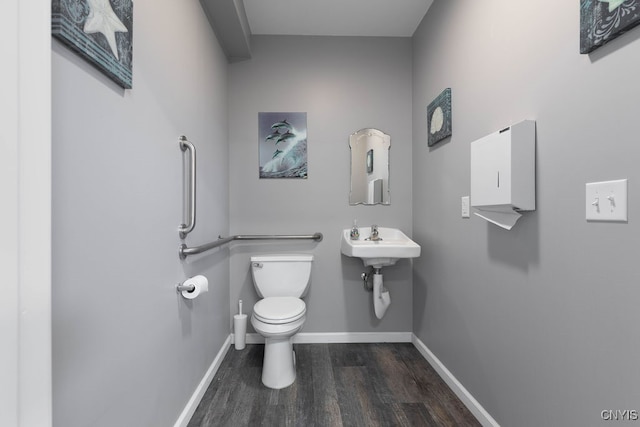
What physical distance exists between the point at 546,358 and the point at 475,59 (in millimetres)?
1394

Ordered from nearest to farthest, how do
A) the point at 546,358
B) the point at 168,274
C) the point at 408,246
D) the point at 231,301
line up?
the point at 546,358 → the point at 168,274 → the point at 408,246 → the point at 231,301

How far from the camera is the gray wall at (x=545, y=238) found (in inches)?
32.0

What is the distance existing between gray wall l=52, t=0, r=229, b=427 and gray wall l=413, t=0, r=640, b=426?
1454mm

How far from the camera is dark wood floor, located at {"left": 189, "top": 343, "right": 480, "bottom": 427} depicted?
1.45 metres

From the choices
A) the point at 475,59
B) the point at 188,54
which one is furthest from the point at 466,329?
the point at 188,54

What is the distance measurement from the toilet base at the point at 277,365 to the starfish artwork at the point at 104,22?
154 cm

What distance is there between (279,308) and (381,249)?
746 millimetres

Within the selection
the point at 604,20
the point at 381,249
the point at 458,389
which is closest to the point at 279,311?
the point at 381,249

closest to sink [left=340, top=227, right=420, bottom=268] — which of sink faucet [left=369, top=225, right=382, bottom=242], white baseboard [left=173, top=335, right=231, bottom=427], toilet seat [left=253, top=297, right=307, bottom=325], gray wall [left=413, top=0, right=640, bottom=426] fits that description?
sink faucet [left=369, top=225, right=382, bottom=242]

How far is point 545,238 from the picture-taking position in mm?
1062

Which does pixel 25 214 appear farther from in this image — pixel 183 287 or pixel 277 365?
pixel 277 365

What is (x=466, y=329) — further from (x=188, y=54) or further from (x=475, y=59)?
(x=188, y=54)

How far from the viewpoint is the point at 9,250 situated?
1.29 feet

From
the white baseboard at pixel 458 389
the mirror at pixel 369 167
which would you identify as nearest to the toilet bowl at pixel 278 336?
the white baseboard at pixel 458 389
